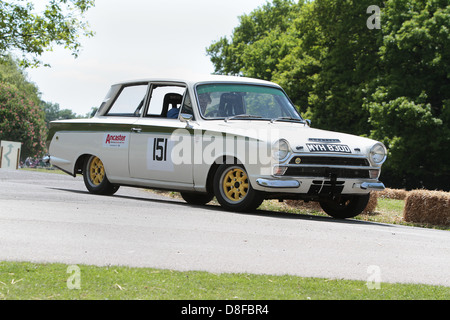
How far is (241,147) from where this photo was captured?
10547 millimetres

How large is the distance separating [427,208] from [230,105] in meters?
5.50

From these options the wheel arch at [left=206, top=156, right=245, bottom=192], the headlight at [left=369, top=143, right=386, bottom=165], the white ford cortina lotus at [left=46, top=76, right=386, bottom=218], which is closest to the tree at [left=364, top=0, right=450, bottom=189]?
the white ford cortina lotus at [left=46, top=76, right=386, bottom=218]

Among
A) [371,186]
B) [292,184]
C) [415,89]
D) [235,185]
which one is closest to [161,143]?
[235,185]

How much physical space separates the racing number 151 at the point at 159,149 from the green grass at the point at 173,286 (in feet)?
18.9

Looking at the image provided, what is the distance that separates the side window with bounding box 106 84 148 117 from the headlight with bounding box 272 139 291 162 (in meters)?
3.21

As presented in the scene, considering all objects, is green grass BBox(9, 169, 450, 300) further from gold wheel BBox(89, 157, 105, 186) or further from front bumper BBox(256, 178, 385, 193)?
gold wheel BBox(89, 157, 105, 186)

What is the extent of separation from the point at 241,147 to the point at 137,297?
580 cm

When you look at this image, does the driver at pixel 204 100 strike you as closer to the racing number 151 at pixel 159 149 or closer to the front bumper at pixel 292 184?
the racing number 151 at pixel 159 149

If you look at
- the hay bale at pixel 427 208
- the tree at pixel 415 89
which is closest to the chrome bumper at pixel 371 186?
the hay bale at pixel 427 208

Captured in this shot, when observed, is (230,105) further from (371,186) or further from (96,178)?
(96,178)

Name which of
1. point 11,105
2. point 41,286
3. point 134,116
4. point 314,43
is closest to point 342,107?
point 314,43

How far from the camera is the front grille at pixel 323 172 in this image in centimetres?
1042

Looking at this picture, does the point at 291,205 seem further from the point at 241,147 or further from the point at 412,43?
the point at 412,43

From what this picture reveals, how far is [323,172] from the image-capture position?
416 inches
